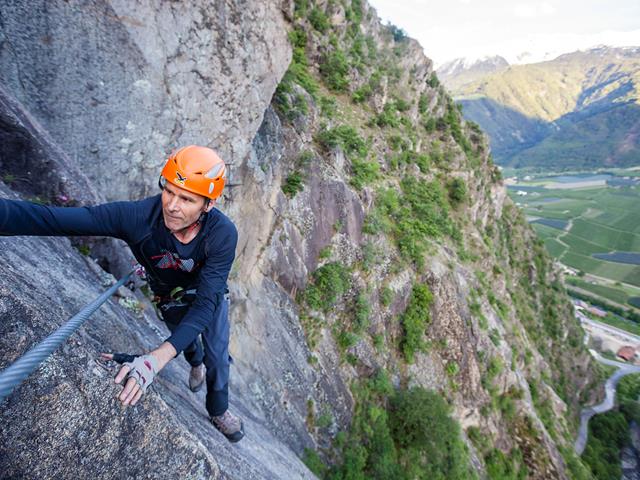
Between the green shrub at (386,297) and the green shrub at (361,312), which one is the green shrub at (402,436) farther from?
the green shrub at (386,297)

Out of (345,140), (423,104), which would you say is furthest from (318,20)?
(423,104)

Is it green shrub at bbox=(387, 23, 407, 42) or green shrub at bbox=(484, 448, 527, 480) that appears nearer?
green shrub at bbox=(484, 448, 527, 480)

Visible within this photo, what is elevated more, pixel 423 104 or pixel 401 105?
pixel 423 104

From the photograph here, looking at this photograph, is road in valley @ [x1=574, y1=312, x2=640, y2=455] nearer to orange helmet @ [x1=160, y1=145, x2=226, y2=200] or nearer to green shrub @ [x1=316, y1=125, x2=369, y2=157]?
green shrub @ [x1=316, y1=125, x2=369, y2=157]

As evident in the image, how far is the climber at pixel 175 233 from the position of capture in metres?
2.56

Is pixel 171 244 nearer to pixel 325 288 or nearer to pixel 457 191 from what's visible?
pixel 325 288

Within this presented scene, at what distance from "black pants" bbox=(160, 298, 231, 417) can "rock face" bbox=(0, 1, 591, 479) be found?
28cm

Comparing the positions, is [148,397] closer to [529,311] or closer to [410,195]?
[410,195]

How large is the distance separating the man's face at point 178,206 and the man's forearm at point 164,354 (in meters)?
1.02

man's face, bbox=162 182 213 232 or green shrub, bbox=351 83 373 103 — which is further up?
green shrub, bbox=351 83 373 103

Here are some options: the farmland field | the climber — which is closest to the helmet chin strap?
the climber

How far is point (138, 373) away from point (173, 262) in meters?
1.10

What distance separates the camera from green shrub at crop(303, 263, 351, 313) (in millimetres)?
12852

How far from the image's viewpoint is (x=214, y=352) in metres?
3.98
